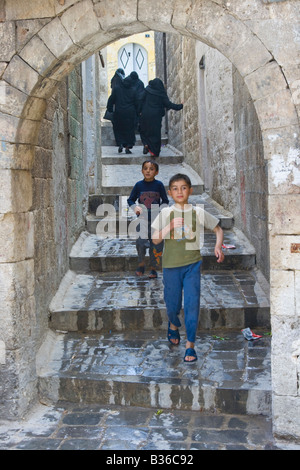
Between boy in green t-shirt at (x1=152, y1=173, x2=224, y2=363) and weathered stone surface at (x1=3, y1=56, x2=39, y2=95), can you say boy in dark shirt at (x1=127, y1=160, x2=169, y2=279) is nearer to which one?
boy in green t-shirt at (x1=152, y1=173, x2=224, y2=363)

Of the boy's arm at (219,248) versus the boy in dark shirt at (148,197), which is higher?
the boy in dark shirt at (148,197)

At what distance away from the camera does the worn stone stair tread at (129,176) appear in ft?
31.5

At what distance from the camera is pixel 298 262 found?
3398mm

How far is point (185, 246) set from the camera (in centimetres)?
432

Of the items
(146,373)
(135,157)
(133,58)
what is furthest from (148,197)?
(133,58)

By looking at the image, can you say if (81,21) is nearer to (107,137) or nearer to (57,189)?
(57,189)

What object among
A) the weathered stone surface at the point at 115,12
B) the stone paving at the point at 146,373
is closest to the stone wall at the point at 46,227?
the stone paving at the point at 146,373

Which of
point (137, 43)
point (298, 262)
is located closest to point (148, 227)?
point (298, 262)

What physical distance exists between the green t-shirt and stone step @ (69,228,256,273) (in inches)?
83.7

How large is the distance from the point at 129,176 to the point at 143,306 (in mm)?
5657

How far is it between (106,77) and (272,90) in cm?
1784

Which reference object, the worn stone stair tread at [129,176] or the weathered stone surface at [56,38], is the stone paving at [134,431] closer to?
the weathered stone surface at [56,38]

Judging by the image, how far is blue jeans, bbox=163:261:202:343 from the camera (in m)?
4.26
